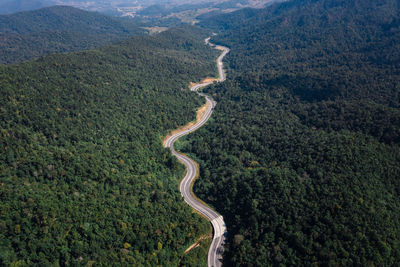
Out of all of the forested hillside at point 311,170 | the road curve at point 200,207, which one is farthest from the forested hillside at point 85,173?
the forested hillside at point 311,170

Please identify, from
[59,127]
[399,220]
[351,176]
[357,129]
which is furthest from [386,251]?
[59,127]

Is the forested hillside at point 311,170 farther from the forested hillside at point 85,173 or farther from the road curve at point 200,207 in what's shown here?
the forested hillside at point 85,173

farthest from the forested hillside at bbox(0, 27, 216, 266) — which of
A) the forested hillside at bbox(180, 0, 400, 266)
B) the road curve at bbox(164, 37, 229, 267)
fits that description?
the forested hillside at bbox(180, 0, 400, 266)

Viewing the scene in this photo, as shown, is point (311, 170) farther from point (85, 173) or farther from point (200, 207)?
point (85, 173)

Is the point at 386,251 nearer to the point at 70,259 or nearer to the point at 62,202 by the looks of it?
the point at 70,259

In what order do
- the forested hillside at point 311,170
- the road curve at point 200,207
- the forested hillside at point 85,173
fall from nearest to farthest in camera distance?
the forested hillside at point 85,173, the forested hillside at point 311,170, the road curve at point 200,207
